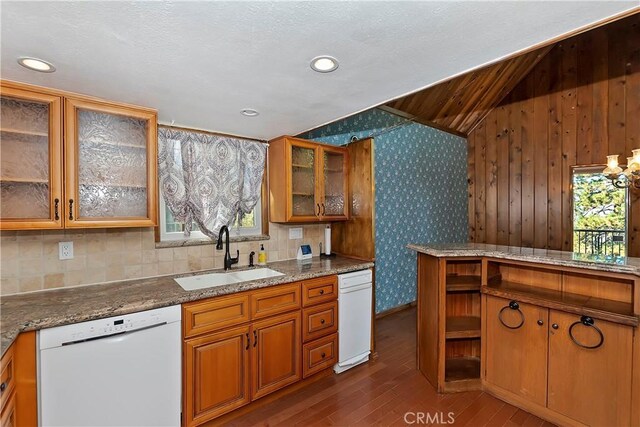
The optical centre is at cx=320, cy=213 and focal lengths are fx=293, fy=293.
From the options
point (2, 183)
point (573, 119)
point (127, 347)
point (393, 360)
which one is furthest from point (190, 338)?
point (573, 119)

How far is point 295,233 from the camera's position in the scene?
307 centimetres

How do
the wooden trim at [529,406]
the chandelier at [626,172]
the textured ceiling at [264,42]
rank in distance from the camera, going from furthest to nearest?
the chandelier at [626,172] → the wooden trim at [529,406] → the textured ceiling at [264,42]

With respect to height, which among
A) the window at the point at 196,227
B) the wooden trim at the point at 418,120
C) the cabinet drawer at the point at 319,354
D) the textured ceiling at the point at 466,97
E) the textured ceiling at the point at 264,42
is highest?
the textured ceiling at the point at 466,97

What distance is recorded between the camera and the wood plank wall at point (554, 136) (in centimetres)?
414

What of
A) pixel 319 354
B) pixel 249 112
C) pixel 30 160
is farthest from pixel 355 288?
pixel 30 160

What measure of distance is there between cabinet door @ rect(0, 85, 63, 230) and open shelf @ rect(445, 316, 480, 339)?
280 centimetres

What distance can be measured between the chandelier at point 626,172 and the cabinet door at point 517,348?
9.30 feet

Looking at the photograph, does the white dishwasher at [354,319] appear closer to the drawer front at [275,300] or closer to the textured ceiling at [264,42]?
the drawer front at [275,300]

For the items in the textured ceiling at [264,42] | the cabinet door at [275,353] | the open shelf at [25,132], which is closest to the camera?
the textured ceiling at [264,42]

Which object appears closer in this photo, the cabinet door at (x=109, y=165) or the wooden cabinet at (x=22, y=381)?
the wooden cabinet at (x=22, y=381)

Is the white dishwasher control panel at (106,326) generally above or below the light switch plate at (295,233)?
below

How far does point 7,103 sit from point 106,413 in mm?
1785

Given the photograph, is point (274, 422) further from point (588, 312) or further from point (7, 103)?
point (7, 103)

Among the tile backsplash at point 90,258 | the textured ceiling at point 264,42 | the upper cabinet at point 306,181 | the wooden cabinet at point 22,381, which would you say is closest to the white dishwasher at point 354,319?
the upper cabinet at point 306,181
